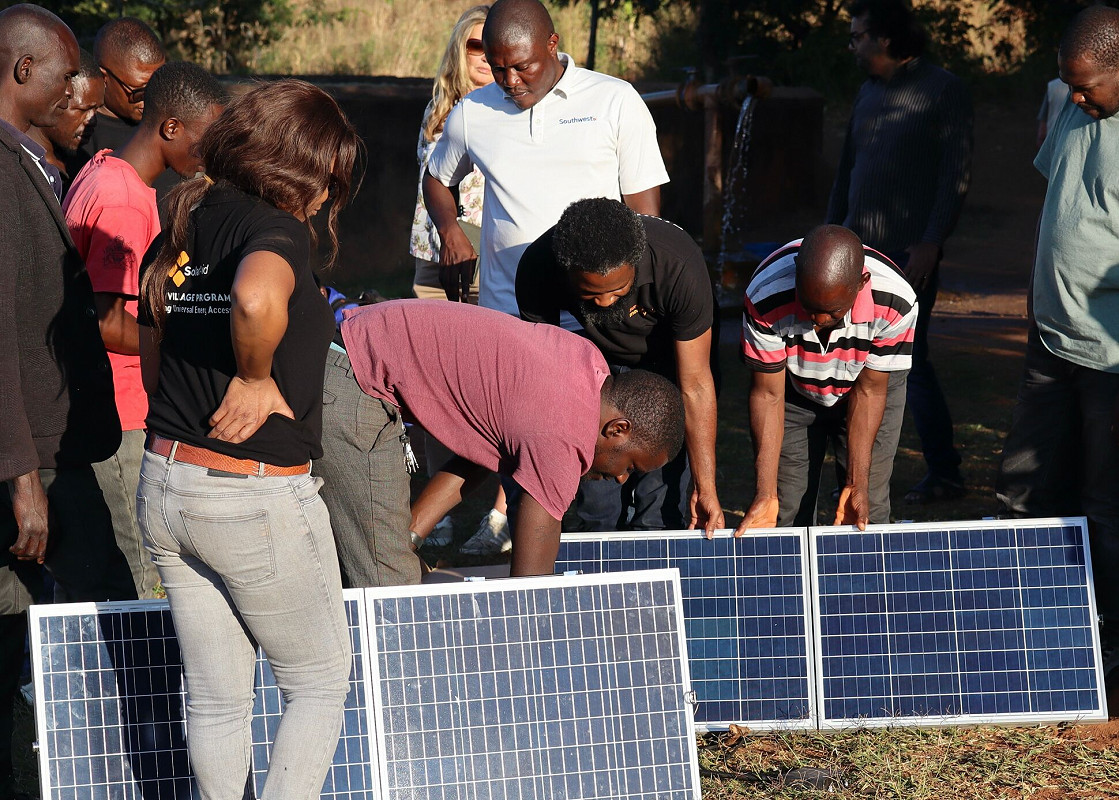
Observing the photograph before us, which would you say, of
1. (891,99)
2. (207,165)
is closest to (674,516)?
(891,99)

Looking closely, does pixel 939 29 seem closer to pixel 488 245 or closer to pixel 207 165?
pixel 488 245

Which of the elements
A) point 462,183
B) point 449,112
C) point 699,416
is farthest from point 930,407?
point 449,112

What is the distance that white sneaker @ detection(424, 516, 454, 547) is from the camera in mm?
6340

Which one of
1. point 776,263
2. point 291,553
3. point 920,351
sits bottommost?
point 920,351

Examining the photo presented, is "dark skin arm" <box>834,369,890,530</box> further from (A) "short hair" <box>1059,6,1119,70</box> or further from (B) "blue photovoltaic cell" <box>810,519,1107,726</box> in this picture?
(A) "short hair" <box>1059,6,1119,70</box>

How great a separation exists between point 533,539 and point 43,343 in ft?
5.67

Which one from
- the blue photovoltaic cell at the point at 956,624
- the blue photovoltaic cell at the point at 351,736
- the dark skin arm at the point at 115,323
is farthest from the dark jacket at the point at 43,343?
the blue photovoltaic cell at the point at 956,624

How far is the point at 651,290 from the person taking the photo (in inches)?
178

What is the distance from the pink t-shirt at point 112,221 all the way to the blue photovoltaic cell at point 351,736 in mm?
1027

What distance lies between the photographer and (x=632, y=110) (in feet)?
16.9

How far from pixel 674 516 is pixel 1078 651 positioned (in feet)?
6.38

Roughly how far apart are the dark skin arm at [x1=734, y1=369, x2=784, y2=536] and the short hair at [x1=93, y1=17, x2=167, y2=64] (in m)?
3.03

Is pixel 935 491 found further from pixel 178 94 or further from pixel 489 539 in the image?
pixel 178 94

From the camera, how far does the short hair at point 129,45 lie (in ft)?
16.5
